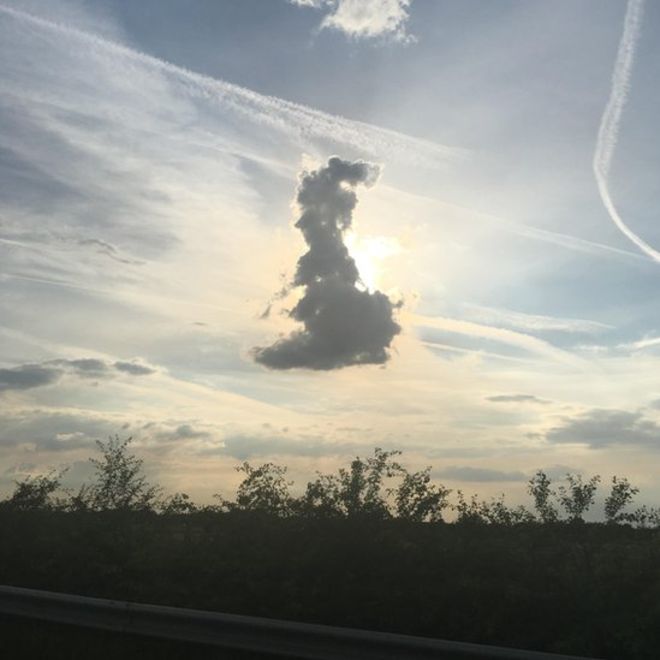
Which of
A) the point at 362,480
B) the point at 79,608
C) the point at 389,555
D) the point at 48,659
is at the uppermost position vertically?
the point at 362,480

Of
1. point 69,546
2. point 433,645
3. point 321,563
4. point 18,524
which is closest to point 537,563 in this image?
point 321,563

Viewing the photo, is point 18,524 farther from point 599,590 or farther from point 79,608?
point 599,590

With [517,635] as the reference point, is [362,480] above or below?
above

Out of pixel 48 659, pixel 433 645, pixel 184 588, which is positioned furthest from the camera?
pixel 184 588

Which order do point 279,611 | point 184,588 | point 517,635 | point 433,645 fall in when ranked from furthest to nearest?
point 184,588 < point 279,611 < point 517,635 < point 433,645

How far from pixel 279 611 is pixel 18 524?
6.27 meters

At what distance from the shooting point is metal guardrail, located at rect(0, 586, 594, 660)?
6488 millimetres

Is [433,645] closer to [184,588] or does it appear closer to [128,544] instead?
[184,588]

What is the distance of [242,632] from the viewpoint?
7.26 meters

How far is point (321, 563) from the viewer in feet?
34.6

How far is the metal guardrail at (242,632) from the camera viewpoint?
649 cm

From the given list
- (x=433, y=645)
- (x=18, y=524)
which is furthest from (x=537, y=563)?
(x=18, y=524)

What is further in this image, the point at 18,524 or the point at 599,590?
the point at 18,524

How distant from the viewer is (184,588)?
34.0 ft
